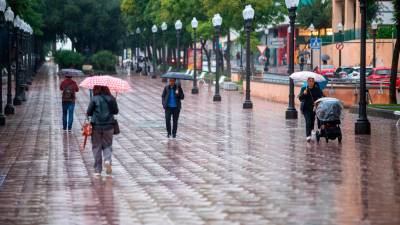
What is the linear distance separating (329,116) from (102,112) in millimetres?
7237

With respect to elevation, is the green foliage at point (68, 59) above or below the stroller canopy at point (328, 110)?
above

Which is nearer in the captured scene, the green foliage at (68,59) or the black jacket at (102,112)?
the black jacket at (102,112)

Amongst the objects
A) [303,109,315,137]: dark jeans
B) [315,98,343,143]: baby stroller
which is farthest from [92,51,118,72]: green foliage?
[315,98,343,143]: baby stroller

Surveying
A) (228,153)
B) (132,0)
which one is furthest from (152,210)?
(132,0)

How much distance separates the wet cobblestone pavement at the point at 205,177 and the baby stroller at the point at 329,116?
0.52 meters

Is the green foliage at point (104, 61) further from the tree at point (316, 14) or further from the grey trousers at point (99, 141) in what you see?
the grey trousers at point (99, 141)

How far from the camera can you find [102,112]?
16.8 m

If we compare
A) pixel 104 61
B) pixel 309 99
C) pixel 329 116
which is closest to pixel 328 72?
pixel 104 61

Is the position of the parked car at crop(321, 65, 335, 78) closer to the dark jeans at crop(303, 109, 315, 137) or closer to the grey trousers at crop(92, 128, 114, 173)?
the dark jeans at crop(303, 109, 315, 137)

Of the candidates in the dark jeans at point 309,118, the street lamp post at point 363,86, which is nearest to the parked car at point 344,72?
the street lamp post at point 363,86

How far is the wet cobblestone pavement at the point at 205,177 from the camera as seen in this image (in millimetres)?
12523

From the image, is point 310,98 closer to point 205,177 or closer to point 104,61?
point 205,177

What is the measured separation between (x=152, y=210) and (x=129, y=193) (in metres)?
1.83

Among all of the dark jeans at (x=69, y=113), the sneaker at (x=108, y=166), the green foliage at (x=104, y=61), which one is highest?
the green foliage at (x=104, y=61)
